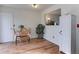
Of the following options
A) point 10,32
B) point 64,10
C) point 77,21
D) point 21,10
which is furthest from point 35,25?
point 77,21

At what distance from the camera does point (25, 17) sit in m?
7.23

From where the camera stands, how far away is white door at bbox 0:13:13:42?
19.9ft

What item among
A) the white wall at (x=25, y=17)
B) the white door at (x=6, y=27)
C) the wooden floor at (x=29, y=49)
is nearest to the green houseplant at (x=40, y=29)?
the white wall at (x=25, y=17)

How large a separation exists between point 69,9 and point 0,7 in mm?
4008

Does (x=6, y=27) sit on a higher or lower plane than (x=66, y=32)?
higher

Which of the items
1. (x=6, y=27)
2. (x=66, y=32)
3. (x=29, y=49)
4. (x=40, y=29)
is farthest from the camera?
(x=40, y=29)

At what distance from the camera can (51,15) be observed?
760 cm

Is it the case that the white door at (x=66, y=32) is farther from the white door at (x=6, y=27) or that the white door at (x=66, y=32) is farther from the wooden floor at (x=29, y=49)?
the white door at (x=6, y=27)

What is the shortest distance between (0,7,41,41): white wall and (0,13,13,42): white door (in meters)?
0.29

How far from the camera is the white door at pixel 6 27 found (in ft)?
19.9

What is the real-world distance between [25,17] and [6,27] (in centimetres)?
161

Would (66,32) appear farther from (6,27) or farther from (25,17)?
(25,17)

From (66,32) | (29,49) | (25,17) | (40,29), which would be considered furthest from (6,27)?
(66,32)

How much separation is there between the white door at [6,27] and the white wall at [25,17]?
11.4 inches
